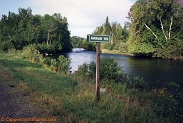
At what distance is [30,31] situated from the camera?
6122 cm

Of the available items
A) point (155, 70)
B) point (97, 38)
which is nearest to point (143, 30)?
point (155, 70)

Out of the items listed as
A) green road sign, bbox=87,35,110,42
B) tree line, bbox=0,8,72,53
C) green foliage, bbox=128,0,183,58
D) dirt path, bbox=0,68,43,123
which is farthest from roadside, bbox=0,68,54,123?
green foliage, bbox=128,0,183,58

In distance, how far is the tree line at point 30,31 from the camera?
55763mm

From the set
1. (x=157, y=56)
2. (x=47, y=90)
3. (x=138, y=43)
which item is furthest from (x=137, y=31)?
(x=47, y=90)

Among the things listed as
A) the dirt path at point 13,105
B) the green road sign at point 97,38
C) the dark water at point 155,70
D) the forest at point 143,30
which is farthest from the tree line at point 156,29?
the dirt path at point 13,105

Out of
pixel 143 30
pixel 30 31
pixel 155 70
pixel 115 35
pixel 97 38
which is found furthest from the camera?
pixel 115 35

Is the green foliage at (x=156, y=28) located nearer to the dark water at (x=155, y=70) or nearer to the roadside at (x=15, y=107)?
the dark water at (x=155, y=70)

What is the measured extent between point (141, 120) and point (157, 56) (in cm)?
4849

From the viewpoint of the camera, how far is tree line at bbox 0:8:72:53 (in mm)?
55763

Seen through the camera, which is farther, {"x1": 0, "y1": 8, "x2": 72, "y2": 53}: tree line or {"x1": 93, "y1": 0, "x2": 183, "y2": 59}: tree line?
{"x1": 0, "y1": 8, "x2": 72, "y2": 53}: tree line

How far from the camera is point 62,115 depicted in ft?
22.4

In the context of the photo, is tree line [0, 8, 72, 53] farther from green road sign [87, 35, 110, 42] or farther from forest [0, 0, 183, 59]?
green road sign [87, 35, 110, 42]

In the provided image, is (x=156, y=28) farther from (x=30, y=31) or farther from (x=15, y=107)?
(x=15, y=107)

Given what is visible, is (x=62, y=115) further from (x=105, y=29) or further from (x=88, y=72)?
(x=105, y=29)
